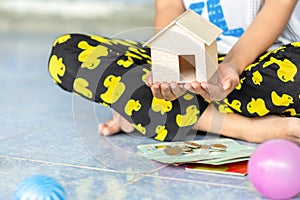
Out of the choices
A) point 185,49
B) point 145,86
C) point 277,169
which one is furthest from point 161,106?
point 277,169

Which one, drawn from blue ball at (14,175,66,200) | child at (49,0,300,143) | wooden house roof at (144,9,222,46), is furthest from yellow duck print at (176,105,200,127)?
blue ball at (14,175,66,200)

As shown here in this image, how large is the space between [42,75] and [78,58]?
1022 mm

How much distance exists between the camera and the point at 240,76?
1236 mm

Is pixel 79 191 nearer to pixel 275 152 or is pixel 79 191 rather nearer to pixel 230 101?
pixel 275 152

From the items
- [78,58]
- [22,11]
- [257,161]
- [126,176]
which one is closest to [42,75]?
[78,58]

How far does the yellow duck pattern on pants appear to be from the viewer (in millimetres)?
1202

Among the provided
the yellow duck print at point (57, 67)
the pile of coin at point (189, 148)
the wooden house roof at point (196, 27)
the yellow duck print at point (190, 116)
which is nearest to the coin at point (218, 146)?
the pile of coin at point (189, 148)

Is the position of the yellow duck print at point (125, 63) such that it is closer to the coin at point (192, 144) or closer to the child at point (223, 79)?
the child at point (223, 79)

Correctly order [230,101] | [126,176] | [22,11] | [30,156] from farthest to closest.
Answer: [22,11] → [230,101] → [30,156] → [126,176]

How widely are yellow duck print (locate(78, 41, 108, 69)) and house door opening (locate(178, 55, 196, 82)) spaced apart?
0.69 feet

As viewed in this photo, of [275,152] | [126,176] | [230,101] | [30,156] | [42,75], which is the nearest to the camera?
[275,152]

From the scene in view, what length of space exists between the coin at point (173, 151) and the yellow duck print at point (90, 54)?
247mm

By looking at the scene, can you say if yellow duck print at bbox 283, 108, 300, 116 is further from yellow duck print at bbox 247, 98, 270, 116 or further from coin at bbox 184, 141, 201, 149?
coin at bbox 184, 141, 201, 149

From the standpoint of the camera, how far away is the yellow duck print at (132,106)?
51.1 inches
